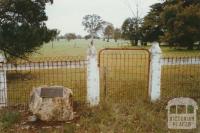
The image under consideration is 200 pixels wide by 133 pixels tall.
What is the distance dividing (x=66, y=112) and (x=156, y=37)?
50901 mm

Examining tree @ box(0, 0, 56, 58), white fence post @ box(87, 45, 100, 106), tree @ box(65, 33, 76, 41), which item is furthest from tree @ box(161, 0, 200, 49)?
tree @ box(65, 33, 76, 41)

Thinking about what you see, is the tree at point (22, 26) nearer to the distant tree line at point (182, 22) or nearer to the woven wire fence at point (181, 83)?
the woven wire fence at point (181, 83)

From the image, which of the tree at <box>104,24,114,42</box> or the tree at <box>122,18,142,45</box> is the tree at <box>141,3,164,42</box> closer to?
the tree at <box>122,18,142,45</box>

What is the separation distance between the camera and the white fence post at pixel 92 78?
9.18 m

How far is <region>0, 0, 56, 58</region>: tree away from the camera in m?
14.5

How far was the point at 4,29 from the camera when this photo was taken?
14711mm

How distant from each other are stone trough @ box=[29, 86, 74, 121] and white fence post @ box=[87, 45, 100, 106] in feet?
3.21

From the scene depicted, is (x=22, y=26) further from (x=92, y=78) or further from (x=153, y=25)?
(x=153, y=25)

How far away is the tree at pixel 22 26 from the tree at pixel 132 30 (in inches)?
2031

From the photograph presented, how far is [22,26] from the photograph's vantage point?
1481 centimetres

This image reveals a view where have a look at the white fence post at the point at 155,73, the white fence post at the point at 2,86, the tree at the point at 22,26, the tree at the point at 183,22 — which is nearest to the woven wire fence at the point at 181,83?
the white fence post at the point at 155,73

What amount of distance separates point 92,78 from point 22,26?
6751 millimetres

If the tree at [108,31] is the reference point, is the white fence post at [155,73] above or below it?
below

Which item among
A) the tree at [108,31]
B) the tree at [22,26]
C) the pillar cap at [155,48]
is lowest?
the pillar cap at [155,48]
